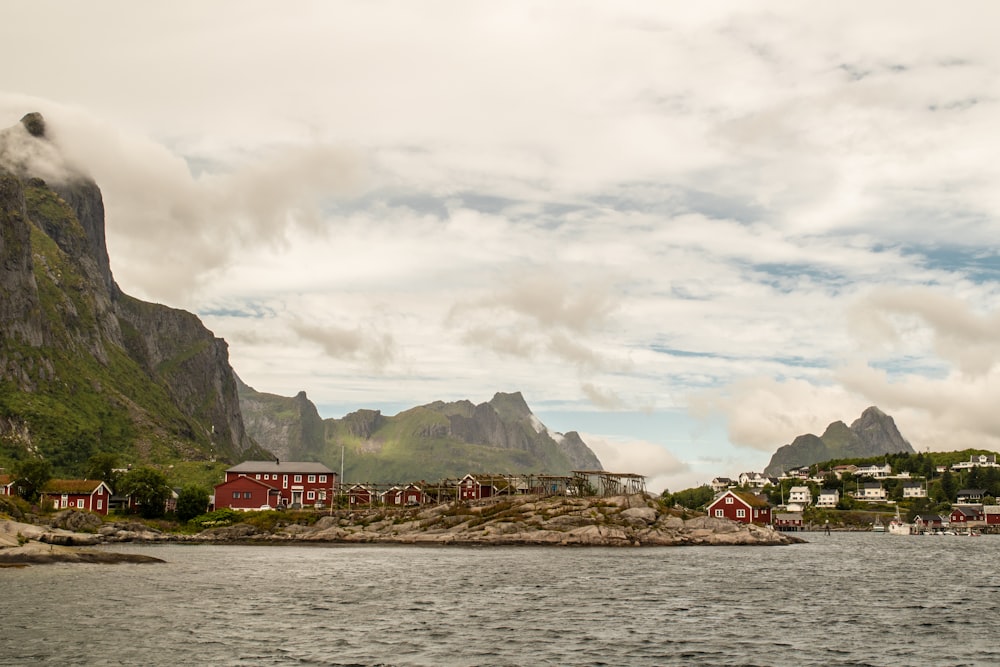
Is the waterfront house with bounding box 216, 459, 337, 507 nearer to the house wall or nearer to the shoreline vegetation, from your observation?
the house wall

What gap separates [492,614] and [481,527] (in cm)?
8036

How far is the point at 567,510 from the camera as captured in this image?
133625 millimetres

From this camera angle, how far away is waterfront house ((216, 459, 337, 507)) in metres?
170

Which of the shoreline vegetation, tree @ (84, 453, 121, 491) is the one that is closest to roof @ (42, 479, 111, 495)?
tree @ (84, 453, 121, 491)

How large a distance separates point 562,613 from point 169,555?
63.2m

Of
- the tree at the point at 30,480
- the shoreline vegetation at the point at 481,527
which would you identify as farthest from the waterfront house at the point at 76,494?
the shoreline vegetation at the point at 481,527

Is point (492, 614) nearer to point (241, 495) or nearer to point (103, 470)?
point (241, 495)

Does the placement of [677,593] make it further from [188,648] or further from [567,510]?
[567,510]

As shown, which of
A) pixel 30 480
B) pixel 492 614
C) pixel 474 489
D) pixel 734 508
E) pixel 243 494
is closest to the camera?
pixel 492 614

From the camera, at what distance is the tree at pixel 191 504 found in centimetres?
14862

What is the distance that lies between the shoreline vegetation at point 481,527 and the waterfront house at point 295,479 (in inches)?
814

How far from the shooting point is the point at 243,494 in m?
157

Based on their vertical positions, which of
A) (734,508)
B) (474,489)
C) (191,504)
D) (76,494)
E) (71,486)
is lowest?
(191,504)

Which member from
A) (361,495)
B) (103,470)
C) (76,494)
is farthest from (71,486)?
(361,495)
